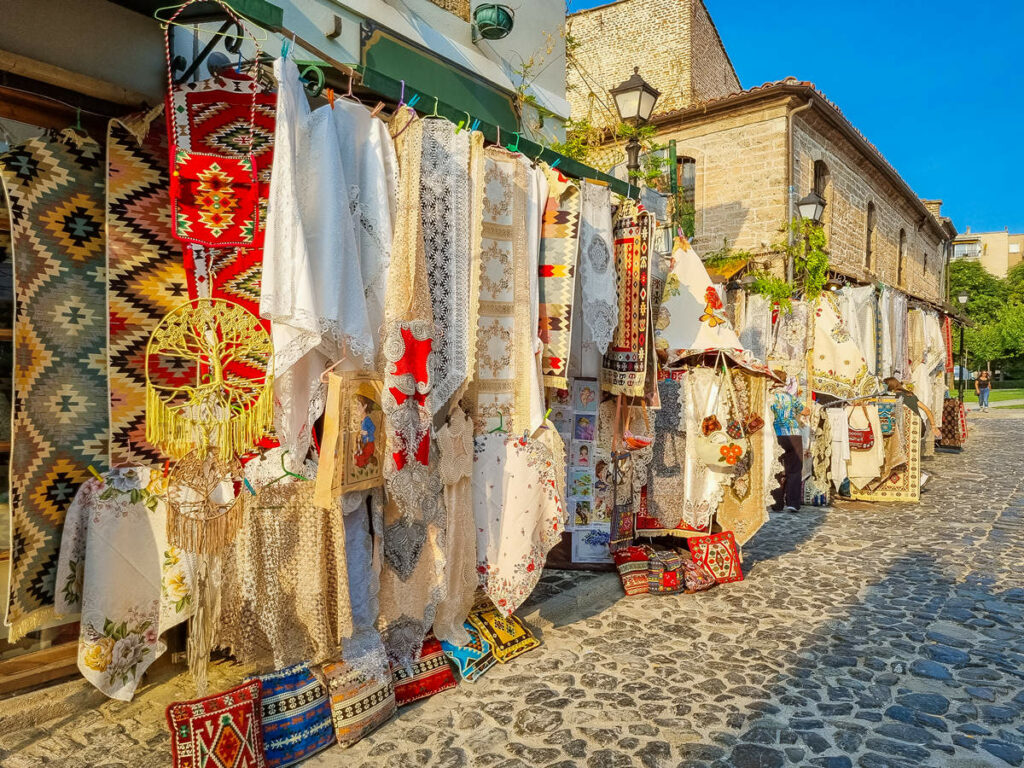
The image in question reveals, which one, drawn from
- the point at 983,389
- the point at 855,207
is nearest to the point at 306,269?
the point at 855,207

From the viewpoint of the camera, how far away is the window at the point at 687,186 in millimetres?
12828

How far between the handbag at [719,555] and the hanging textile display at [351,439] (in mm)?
3247

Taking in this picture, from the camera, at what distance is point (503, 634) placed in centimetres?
414

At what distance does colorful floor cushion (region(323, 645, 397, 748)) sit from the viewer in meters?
3.11

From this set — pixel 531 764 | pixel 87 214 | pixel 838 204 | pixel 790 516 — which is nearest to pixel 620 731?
pixel 531 764

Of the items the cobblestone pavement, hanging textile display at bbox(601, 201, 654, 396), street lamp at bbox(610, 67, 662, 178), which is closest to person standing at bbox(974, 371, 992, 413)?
the cobblestone pavement

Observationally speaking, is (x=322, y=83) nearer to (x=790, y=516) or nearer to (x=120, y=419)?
(x=120, y=419)

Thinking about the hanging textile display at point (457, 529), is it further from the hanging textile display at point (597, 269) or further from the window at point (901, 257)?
the window at point (901, 257)

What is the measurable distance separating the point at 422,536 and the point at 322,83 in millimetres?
2287

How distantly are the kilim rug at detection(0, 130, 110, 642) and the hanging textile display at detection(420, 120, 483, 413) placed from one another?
61.7 inches

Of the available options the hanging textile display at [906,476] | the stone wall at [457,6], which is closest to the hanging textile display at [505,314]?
the stone wall at [457,6]

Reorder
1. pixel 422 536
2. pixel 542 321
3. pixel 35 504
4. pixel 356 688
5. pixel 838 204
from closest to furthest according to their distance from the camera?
pixel 35 504
pixel 356 688
pixel 422 536
pixel 542 321
pixel 838 204

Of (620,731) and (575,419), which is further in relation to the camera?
(575,419)

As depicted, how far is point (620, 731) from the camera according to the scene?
3312 mm
